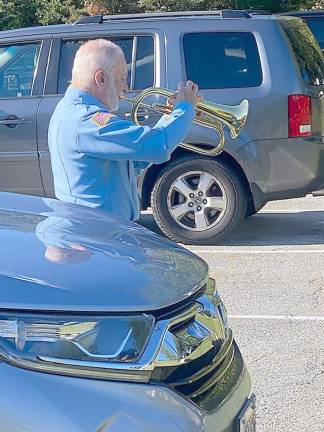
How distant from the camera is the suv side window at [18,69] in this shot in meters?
7.35

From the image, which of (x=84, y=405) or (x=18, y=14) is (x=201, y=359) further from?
(x=18, y=14)

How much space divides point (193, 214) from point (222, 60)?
1335 mm

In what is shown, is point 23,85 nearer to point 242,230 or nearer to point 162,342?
point 242,230

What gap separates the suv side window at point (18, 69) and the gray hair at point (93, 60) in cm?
378

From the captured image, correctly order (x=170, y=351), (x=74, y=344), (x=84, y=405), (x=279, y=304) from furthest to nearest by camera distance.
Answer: (x=279, y=304) < (x=170, y=351) < (x=74, y=344) < (x=84, y=405)

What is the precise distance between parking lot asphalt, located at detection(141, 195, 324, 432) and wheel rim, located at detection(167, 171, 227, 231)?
241mm

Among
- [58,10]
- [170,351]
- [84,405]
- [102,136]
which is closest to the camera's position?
[84,405]

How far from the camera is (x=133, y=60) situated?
725 cm

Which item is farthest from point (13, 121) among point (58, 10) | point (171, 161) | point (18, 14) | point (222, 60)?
point (18, 14)

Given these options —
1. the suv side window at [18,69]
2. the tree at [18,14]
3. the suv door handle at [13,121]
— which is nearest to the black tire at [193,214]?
the suv door handle at [13,121]

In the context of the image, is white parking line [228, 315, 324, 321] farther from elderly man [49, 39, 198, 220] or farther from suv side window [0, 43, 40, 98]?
suv side window [0, 43, 40, 98]

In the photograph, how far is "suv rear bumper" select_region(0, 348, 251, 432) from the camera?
79.9 inches

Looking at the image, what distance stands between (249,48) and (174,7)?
18913mm

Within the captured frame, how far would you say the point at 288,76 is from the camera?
7.07 metres
